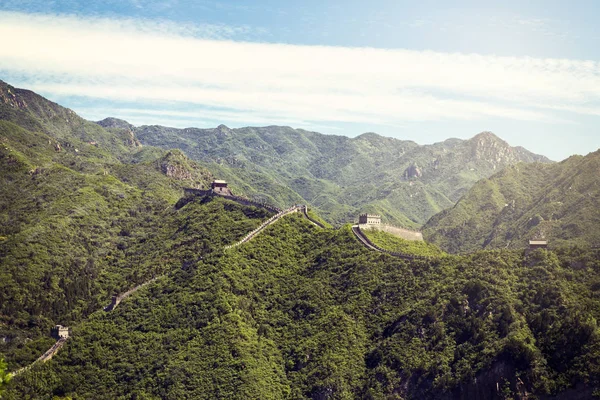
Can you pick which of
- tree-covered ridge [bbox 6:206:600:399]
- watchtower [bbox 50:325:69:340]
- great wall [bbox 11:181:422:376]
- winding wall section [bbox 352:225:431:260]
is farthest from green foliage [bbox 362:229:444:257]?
watchtower [bbox 50:325:69:340]

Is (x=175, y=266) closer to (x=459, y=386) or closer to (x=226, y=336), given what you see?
(x=226, y=336)

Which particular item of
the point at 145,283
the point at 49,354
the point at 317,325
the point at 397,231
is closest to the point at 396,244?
the point at 397,231

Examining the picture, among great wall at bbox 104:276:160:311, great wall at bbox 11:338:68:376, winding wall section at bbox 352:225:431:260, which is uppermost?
winding wall section at bbox 352:225:431:260

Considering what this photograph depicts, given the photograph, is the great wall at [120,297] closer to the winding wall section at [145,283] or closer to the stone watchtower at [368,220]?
the winding wall section at [145,283]

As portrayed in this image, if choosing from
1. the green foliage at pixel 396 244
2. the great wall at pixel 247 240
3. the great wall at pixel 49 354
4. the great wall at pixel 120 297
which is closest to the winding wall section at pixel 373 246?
the great wall at pixel 247 240

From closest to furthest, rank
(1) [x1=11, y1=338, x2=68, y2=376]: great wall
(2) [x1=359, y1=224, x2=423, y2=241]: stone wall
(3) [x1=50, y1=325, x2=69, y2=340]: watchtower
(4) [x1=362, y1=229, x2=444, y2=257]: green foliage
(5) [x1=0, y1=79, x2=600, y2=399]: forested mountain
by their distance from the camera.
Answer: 1. (5) [x1=0, y1=79, x2=600, y2=399]: forested mountain
2. (1) [x1=11, y1=338, x2=68, y2=376]: great wall
3. (3) [x1=50, y1=325, x2=69, y2=340]: watchtower
4. (4) [x1=362, y1=229, x2=444, y2=257]: green foliage
5. (2) [x1=359, y1=224, x2=423, y2=241]: stone wall

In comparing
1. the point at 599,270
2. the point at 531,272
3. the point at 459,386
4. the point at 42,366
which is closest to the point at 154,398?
the point at 42,366

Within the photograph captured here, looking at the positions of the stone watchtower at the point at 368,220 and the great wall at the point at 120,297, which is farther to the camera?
the stone watchtower at the point at 368,220

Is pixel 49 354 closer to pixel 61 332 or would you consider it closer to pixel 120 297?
pixel 61 332

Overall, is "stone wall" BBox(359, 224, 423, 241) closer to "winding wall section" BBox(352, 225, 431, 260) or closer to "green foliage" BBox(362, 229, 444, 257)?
"green foliage" BBox(362, 229, 444, 257)
